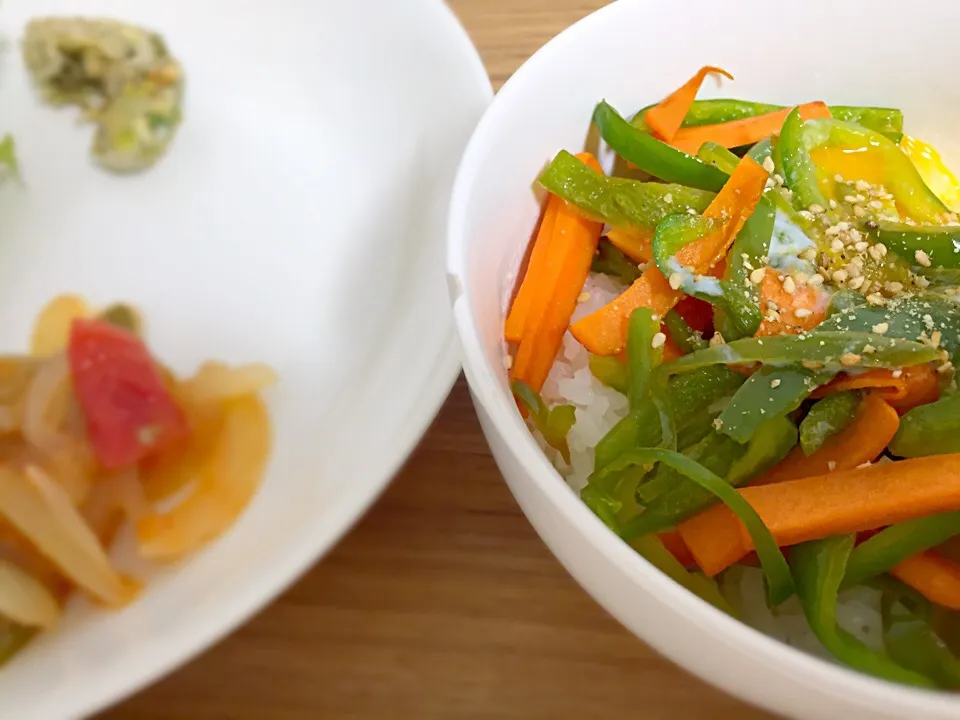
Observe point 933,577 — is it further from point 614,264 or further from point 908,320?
point 614,264

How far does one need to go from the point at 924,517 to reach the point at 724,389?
0.57 ft

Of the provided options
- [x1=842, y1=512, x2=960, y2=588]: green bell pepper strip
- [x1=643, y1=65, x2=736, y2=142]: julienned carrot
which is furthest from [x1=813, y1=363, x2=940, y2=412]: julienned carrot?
[x1=643, y1=65, x2=736, y2=142]: julienned carrot

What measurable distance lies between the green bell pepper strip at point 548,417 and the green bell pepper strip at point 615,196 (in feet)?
0.61

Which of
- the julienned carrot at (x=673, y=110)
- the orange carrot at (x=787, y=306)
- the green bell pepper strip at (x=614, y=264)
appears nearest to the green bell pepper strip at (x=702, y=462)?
the orange carrot at (x=787, y=306)

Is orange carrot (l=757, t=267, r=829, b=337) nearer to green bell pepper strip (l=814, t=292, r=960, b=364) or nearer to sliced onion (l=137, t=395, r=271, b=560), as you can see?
green bell pepper strip (l=814, t=292, r=960, b=364)

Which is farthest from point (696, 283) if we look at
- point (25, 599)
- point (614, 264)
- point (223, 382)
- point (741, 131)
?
point (25, 599)

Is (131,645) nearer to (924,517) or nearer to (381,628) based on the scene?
(381,628)

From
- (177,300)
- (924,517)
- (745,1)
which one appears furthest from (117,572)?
(745,1)

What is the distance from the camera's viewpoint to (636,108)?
2.75ft

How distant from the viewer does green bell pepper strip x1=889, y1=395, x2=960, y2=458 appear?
0.60 metres

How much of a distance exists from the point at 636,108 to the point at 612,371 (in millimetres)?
308

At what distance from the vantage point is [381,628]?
711 mm

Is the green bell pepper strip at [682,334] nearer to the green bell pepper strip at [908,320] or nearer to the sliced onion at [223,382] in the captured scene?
the green bell pepper strip at [908,320]

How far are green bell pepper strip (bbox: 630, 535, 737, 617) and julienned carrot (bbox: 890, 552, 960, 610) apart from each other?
0.13 meters
